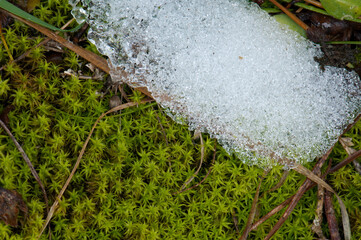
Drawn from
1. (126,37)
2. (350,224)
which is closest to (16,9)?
(126,37)

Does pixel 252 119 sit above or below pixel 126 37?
below

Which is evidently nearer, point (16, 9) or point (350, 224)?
point (16, 9)

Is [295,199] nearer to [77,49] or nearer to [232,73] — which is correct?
[232,73]

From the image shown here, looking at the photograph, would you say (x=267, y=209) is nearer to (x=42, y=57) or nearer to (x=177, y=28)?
(x=177, y=28)

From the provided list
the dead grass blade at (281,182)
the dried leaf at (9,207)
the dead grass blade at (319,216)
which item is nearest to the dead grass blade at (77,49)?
the dried leaf at (9,207)

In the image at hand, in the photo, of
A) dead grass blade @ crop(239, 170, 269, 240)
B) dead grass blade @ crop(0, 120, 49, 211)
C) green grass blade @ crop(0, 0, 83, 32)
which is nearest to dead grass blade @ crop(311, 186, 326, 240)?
dead grass blade @ crop(239, 170, 269, 240)

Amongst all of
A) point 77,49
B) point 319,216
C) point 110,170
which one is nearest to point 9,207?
point 110,170

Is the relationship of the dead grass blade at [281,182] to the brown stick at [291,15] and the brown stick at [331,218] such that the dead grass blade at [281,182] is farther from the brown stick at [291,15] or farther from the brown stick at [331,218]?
the brown stick at [291,15]
